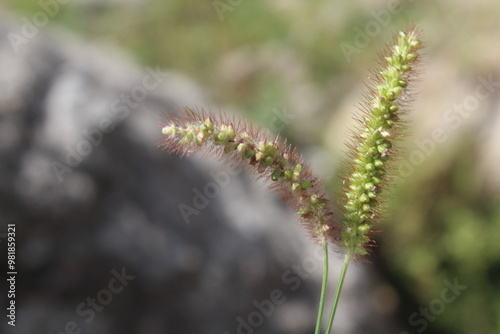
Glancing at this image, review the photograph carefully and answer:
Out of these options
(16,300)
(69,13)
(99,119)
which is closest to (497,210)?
(99,119)

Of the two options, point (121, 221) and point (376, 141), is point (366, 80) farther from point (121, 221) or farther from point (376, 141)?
point (376, 141)

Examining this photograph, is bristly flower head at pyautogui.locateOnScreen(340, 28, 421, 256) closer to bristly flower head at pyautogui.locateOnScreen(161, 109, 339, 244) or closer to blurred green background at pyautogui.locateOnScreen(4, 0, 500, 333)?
bristly flower head at pyautogui.locateOnScreen(161, 109, 339, 244)

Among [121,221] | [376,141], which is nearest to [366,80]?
[121,221]

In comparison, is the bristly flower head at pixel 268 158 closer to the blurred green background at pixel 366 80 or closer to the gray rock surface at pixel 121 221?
the blurred green background at pixel 366 80

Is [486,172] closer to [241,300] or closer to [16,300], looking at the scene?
[241,300]

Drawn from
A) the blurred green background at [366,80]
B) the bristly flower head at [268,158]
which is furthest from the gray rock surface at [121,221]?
the bristly flower head at [268,158]
